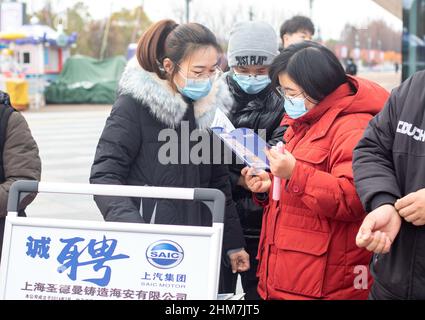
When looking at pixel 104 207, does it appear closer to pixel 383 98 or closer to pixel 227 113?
pixel 227 113

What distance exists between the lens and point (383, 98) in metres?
2.63

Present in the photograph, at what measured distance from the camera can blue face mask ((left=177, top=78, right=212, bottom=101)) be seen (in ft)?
9.75

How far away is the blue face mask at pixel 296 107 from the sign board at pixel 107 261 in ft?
2.36

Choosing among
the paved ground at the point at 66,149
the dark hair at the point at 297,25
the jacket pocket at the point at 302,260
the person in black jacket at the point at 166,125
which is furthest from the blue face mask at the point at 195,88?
the paved ground at the point at 66,149

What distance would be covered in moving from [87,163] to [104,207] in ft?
28.8

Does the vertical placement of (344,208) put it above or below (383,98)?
below

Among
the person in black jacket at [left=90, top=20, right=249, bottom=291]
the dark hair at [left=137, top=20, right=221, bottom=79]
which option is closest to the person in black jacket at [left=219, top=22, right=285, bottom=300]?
the person in black jacket at [left=90, top=20, right=249, bottom=291]

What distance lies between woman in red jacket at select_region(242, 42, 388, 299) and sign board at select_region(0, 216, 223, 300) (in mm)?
513

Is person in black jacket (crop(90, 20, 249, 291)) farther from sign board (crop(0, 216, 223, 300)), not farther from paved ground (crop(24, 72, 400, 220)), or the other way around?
paved ground (crop(24, 72, 400, 220))

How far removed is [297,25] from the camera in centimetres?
571

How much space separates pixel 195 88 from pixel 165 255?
104 centimetres
